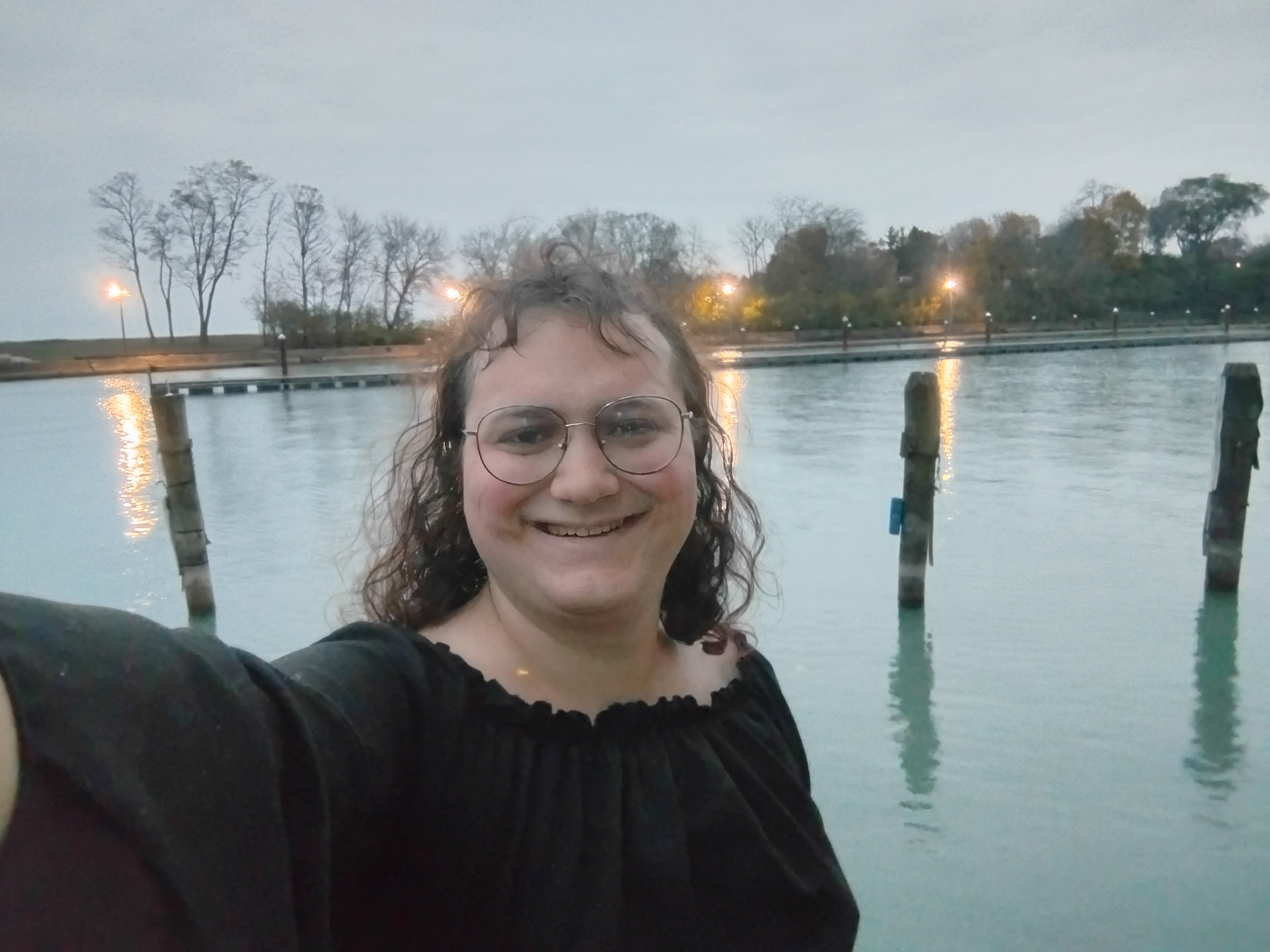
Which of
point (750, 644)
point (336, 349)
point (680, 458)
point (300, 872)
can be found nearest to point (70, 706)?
point (300, 872)

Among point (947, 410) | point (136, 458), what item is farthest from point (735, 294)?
point (136, 458)

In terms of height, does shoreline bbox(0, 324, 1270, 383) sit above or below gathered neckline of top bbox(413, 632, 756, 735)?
below

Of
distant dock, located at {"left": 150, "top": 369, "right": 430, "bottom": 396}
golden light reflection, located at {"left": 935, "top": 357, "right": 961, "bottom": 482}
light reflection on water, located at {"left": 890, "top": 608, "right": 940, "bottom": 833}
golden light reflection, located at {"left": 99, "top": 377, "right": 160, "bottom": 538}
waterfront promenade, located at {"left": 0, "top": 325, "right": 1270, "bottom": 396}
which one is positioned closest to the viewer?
light reflection on water, located at {"left": 890, "top": 608, "right": 940, "bottom": 833}

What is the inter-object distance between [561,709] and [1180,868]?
360cm

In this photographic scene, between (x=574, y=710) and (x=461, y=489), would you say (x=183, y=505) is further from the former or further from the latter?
(x=574, y=710)

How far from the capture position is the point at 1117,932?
3.78m

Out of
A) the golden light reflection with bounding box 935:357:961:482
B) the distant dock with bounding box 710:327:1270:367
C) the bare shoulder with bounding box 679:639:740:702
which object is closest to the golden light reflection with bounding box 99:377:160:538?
the golden light reflection with bounding box 935:357:961:482

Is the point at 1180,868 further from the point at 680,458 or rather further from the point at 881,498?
the point at 881,498

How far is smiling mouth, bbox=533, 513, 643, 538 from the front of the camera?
1544 millimetres

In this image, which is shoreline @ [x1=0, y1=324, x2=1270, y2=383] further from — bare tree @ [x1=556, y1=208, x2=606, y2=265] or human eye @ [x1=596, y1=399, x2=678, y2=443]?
human eye @ [x1=596, y1=399, x2=678, y2=443]

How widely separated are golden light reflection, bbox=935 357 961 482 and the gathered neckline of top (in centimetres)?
622

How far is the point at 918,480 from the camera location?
7316 mm

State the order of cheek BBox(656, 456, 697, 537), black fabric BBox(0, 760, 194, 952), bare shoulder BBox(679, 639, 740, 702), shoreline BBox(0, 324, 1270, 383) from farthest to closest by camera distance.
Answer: shoreline BBox(0, 324, 1270, 383) → bare shoulder BBox(679, 639, 740, 702) → cheek BBox(656, 456, 697, 537) → black fabric BBox(0, 760, 194, 952)

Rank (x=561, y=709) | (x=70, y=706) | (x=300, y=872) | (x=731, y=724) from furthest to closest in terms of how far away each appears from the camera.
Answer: (x=731, y=724) → (x=561, y=709) → (x=300, y=872) → (x=70, y=706)
